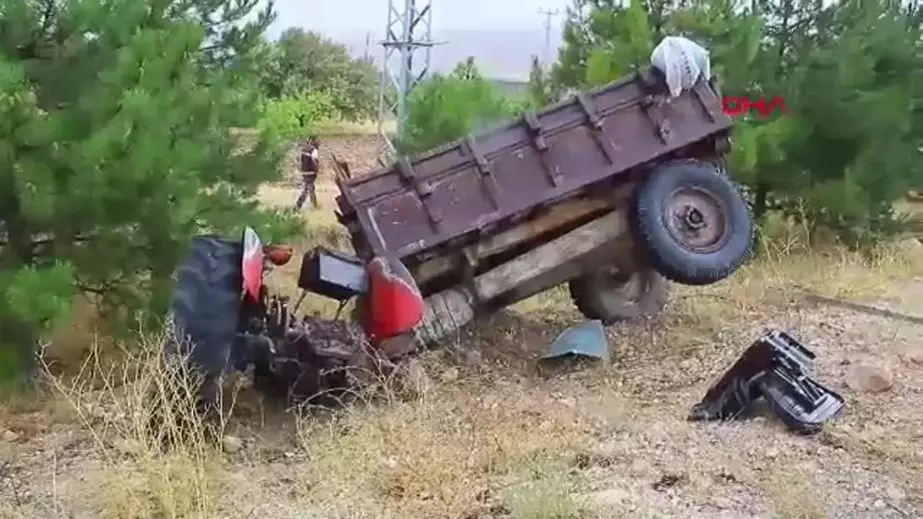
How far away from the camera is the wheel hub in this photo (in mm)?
7796

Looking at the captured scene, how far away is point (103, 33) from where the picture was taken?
702cm

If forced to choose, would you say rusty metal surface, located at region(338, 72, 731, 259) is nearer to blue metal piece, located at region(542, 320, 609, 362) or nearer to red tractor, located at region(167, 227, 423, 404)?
red tractor, located at region(167, 227, 423, 404)

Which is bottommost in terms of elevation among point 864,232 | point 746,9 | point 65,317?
point 864,232

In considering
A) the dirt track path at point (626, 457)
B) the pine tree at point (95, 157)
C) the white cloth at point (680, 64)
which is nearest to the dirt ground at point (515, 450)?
the dirt track path at point (626, 457)

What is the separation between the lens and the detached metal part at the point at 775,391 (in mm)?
5961

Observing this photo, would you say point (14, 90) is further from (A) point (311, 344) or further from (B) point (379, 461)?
(B) point (379, 461)

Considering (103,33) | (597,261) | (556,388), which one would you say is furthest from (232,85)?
(556,388)

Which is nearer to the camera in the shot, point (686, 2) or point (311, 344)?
point (311, 344)

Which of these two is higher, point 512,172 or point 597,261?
point 512,172

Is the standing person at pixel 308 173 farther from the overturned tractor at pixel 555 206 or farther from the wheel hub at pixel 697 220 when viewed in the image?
the wheel hub at pixel 697 220

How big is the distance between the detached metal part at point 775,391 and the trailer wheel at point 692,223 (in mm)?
1301

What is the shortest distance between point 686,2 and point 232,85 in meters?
5.21

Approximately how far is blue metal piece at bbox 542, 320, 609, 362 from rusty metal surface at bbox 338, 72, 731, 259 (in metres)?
0.84

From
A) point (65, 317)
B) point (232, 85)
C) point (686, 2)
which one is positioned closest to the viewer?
point (65, 317)
